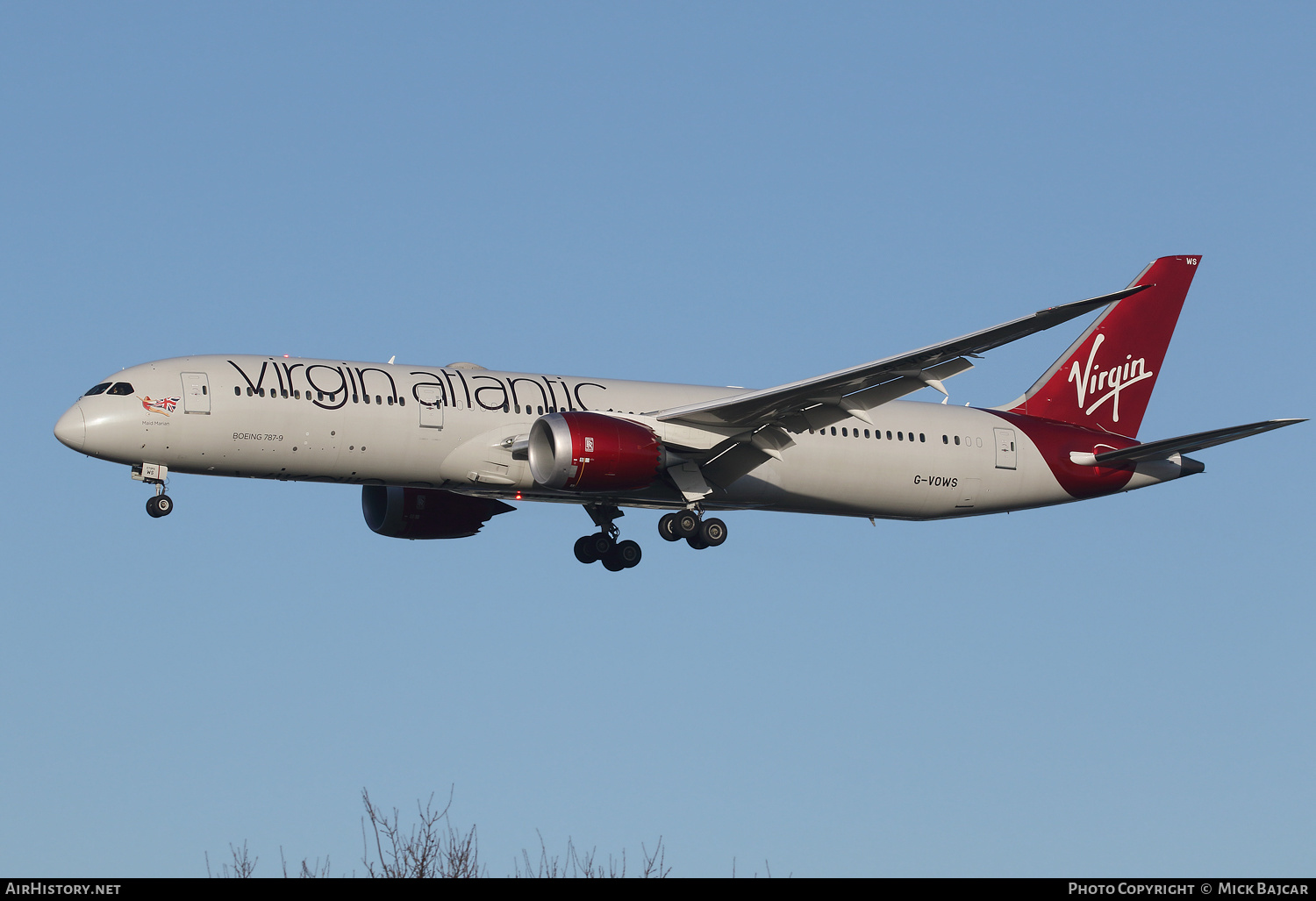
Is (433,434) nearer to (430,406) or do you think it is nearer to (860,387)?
(430,406)

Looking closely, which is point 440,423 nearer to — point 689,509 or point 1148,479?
point 689,509

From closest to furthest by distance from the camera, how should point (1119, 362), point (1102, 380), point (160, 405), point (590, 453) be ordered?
point (160, 405)
point (590, 453)
point (1102, 380)
point (1119, 362)

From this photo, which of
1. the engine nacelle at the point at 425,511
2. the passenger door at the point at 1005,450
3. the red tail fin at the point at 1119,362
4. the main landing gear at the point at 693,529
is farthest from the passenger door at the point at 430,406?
the red tail fin at the point at 1119,362

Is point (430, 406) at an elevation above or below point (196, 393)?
above

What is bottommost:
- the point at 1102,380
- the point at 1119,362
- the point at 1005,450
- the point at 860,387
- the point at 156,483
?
the point at 156,483

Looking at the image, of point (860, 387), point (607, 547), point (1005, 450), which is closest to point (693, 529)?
point (607, 547)

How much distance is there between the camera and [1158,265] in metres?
49.2

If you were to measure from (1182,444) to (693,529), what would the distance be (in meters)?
13.3

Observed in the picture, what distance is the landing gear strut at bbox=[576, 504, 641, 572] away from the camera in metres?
44.3

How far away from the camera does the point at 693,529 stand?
135 feet

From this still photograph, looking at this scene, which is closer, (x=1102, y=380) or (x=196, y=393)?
(x=196, y=393)

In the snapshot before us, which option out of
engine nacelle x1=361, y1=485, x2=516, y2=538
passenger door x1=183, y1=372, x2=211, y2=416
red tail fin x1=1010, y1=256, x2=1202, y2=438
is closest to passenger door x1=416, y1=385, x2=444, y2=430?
passenger door x1=183, y1=372, x2=211, y2=416

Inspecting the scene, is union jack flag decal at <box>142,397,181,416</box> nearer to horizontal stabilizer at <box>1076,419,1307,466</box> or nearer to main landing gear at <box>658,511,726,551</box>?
main landing gear at <box>658,511,726,551</box>

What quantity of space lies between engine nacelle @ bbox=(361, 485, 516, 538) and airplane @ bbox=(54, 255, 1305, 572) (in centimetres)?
6
